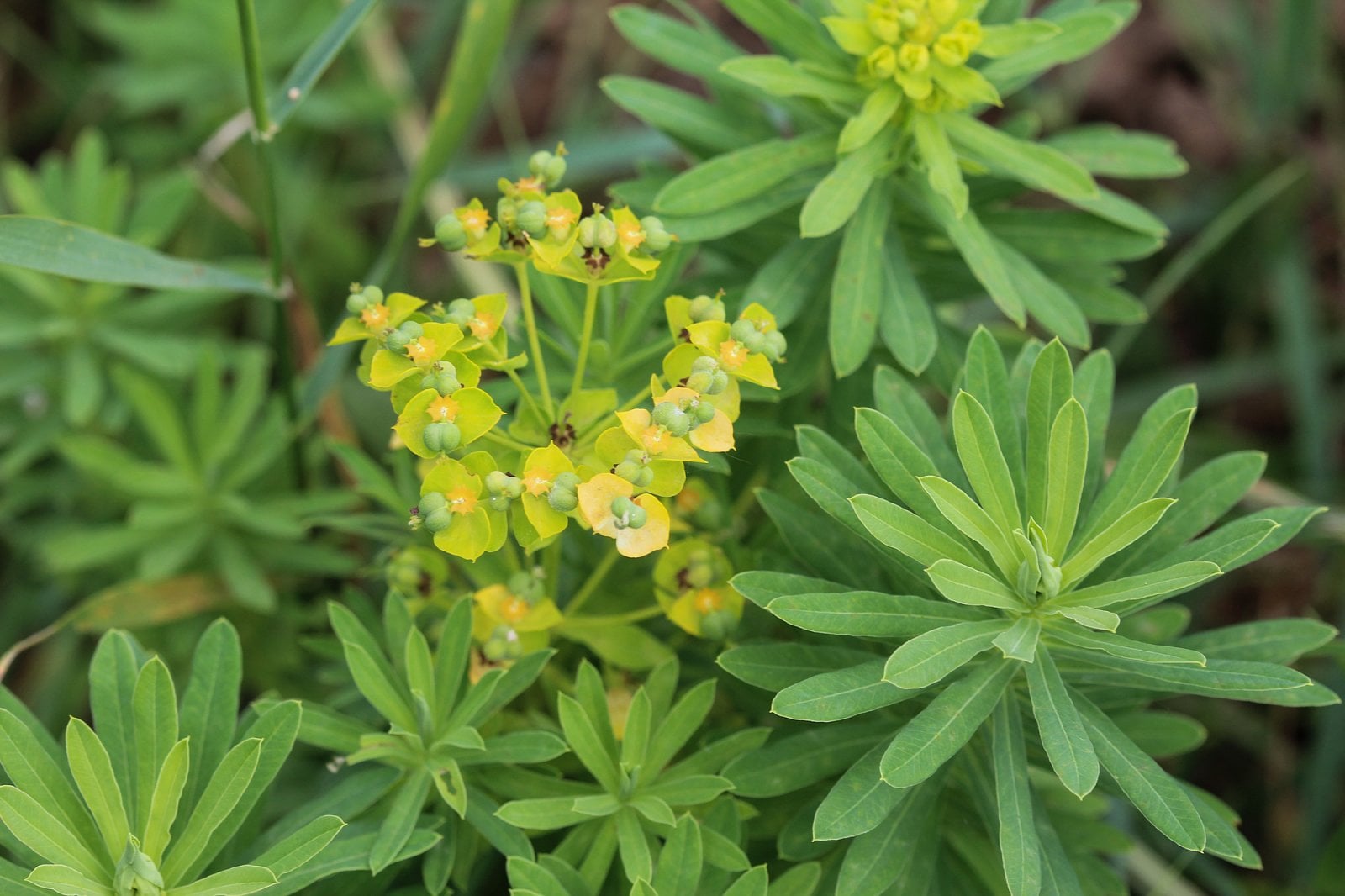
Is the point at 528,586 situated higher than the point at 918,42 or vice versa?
the point at 918,42

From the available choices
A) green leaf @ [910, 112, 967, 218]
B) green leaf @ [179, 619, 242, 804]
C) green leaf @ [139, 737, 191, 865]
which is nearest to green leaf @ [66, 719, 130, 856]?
green leaf @ [139, 737, 191, 865]

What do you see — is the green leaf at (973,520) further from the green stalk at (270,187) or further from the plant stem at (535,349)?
the green stalk at (270,187)

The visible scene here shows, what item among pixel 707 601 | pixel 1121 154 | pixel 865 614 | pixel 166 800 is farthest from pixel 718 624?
pixel 1121 154

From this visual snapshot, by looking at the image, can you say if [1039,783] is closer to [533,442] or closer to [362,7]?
[533,442]

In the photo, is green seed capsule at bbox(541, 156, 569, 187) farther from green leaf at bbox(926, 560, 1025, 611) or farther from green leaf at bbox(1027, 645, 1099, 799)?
green leaf at bbox(1027, 645, 1099, 799)

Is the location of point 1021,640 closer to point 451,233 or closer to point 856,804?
point 856,804
